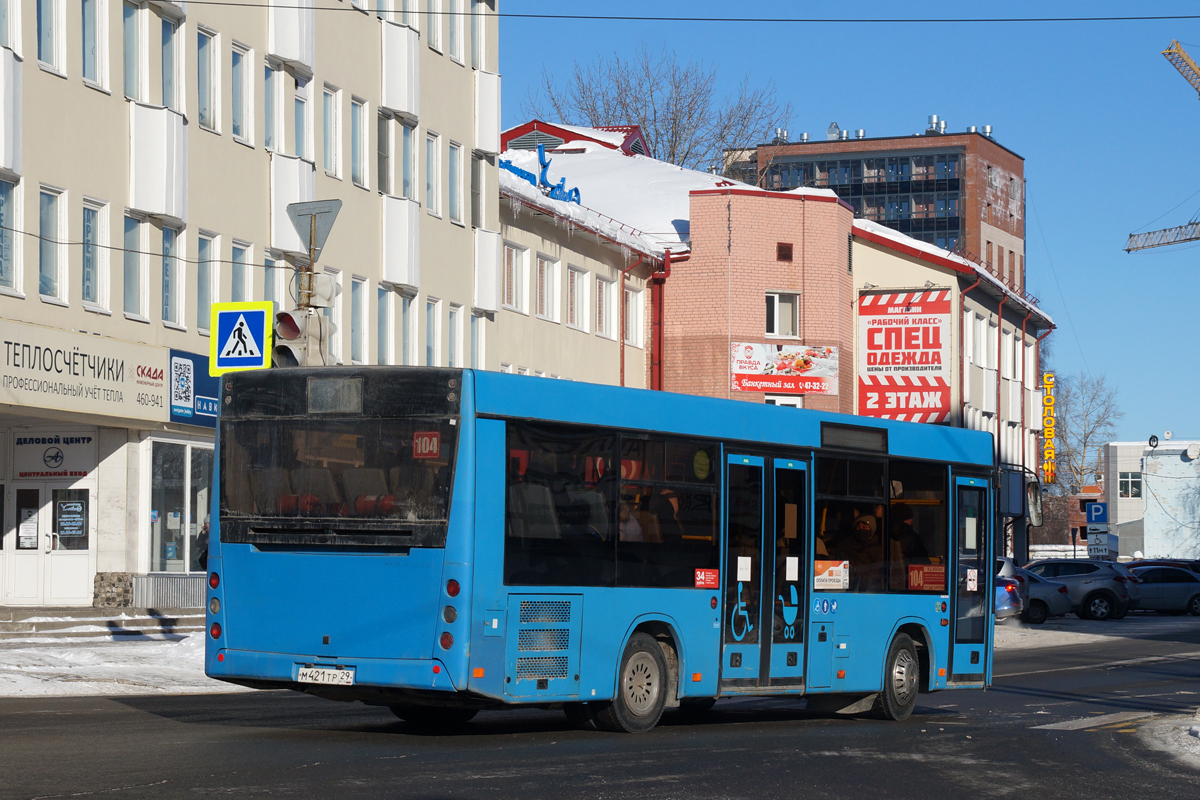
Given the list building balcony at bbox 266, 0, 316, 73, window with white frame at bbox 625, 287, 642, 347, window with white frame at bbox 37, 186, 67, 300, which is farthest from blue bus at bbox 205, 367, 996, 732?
window with white frame at bbox 625, 287, 642, 347

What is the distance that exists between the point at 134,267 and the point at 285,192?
15.0ft

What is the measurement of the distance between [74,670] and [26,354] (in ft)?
25.5

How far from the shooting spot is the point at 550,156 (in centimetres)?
5919

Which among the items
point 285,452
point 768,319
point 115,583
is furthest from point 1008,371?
point 285,452

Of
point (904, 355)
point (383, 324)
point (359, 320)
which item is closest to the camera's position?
point (359, 320)

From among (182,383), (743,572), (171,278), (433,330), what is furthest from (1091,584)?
(743,572)

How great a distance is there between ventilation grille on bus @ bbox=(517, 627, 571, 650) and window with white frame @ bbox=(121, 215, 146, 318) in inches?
668

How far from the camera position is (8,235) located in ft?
80.3

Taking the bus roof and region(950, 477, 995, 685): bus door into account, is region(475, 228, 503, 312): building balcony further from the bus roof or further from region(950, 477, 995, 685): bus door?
the bus roof

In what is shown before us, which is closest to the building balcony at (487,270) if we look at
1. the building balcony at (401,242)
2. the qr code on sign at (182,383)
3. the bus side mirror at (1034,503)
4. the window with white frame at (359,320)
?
the building balcony at (401,242)

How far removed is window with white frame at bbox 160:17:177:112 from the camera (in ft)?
92.5

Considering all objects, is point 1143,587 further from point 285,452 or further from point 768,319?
point 285,452

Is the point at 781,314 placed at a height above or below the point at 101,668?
above

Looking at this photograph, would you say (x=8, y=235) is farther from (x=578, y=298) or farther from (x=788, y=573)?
(x=578, y=298)
